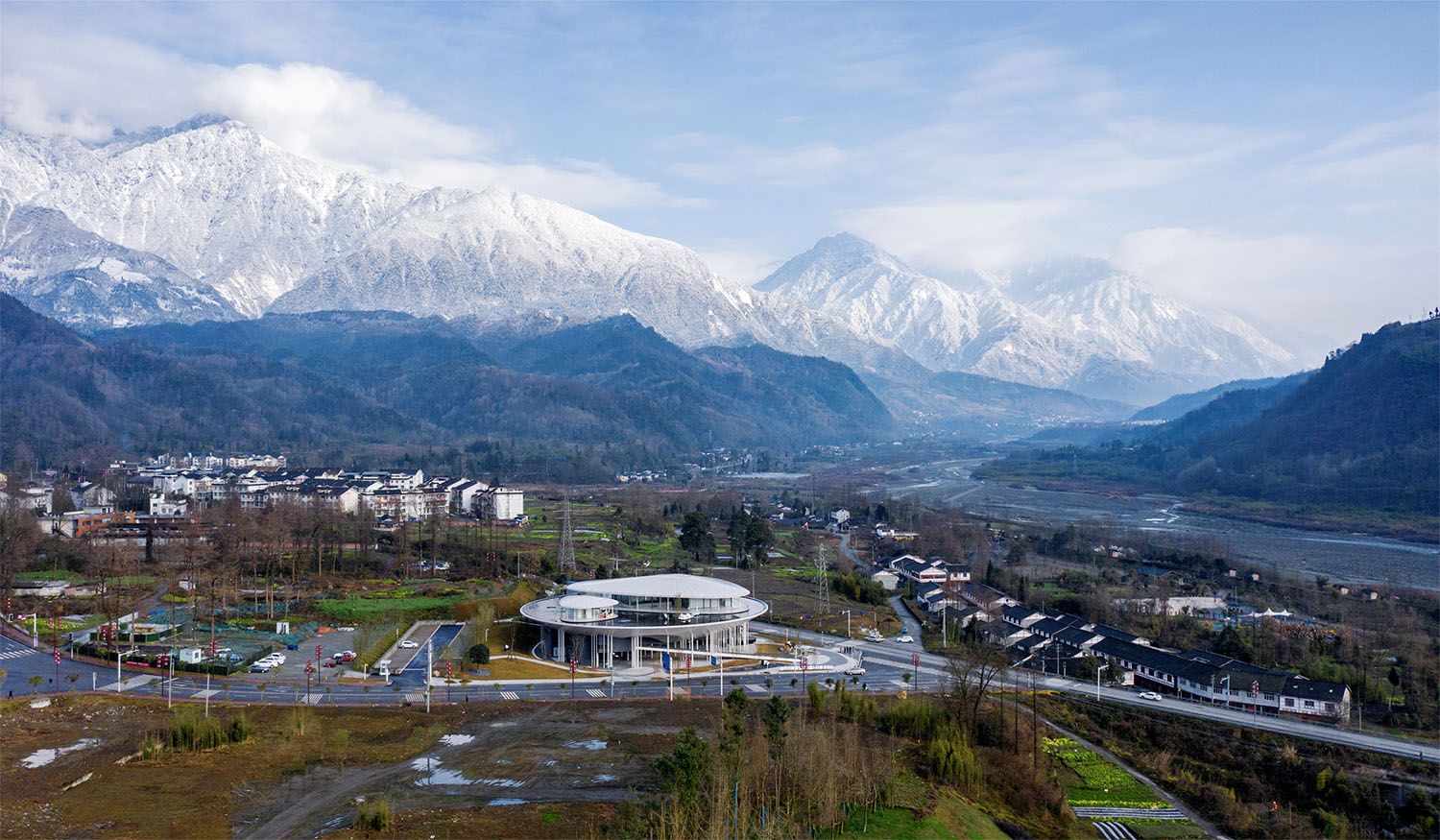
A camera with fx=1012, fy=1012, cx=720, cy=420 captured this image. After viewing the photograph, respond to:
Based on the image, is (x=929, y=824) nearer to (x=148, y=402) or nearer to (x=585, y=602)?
(x=585, y=602)

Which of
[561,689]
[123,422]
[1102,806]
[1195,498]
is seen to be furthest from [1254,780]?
→ [123,422]

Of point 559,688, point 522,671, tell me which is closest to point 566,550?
point 522,671

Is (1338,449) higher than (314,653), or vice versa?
(1338,449)

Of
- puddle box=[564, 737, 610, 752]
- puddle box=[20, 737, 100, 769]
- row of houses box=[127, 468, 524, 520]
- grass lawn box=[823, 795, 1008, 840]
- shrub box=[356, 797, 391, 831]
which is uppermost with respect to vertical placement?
row of houses box=[127, 468, 524, 520]

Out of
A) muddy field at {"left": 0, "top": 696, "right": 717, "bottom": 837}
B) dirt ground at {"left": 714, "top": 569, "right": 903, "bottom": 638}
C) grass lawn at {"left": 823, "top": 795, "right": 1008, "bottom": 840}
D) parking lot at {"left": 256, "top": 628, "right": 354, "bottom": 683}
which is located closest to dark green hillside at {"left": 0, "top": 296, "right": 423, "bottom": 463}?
parking lot at {"left": 256, "top": 628, "right": 354, "bottom": 683}

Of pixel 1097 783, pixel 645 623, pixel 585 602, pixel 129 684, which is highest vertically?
pixel 585 602

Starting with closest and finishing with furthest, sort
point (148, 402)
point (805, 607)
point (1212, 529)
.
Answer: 1. point (805, 607)
2. point (1212, 529)
3. point (148, 402)

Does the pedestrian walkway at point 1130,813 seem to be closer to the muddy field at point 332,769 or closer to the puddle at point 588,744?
the muddy field at point 332,769

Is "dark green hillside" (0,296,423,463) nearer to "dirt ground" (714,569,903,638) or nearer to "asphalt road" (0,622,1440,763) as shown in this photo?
"dirt ground" (714,569,903,638)
